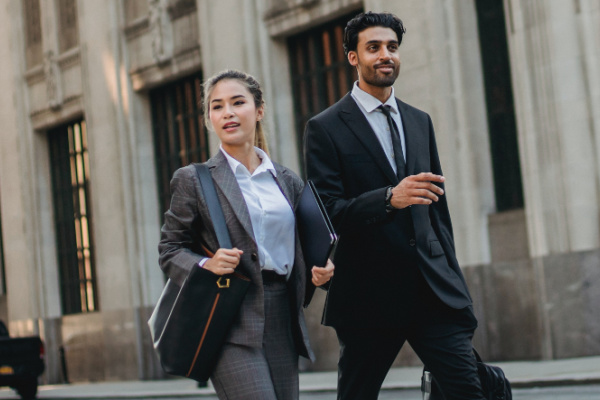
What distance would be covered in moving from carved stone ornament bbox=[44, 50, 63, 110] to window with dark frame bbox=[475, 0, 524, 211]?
1319 centimetres

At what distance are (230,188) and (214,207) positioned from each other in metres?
0.12

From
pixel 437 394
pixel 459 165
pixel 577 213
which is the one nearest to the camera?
pixel 437 394

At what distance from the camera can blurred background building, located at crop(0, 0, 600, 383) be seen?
48.5ft

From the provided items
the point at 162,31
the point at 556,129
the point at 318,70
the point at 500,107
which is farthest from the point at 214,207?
the point at 162,31

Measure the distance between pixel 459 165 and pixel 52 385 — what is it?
47.4ft

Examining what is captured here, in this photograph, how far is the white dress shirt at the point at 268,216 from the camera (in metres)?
4.39

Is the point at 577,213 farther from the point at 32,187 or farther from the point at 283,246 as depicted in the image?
the point at 32,187

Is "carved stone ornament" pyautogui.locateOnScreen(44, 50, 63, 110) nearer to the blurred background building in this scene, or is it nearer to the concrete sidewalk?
the blurred background building

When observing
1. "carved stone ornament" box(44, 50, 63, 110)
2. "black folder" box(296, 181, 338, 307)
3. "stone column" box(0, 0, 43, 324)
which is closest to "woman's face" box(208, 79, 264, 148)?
"black folder" box(296, 181, 338, 307)

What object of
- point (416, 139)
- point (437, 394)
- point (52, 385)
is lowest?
point (52, 385)

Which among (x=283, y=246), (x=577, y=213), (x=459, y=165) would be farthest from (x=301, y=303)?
(x=459, y=165)

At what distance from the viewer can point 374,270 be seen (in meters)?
4.81

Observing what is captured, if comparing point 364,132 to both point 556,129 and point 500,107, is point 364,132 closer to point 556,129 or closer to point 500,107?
point 556,129

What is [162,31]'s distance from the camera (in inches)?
895
